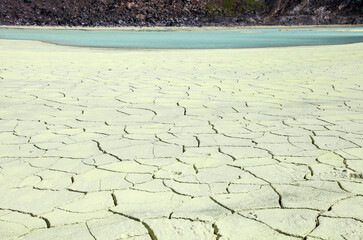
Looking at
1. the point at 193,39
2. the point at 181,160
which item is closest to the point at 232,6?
the point at 193,39

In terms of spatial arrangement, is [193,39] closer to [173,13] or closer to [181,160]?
[181,160]

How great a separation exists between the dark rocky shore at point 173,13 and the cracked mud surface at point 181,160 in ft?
122

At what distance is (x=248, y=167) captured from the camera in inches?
115

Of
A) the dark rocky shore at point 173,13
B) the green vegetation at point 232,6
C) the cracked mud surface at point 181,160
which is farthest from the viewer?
the green vegetation at point 232,6

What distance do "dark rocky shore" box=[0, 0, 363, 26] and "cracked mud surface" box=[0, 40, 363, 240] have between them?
122 feet

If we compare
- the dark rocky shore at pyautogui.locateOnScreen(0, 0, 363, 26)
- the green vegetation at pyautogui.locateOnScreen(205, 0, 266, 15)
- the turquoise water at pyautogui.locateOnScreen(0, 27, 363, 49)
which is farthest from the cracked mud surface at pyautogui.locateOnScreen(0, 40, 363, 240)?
the green vegetation at pyautogui.locateOnScreen(205, 0, 266, 15)

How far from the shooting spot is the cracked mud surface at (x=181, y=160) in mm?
2188

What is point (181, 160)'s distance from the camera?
308cm

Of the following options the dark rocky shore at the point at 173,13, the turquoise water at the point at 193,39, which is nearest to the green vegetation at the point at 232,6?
the dark rocky shore at the point at 173,13

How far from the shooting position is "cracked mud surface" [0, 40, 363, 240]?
219 centimetres

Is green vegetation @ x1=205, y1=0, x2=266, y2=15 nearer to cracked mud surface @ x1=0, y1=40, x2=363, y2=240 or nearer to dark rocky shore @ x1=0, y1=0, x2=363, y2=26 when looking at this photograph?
dark rocky shore @ x1=0, y1=0, x2=363, y2=26

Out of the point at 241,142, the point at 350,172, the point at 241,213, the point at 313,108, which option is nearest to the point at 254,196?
the point at 241,213

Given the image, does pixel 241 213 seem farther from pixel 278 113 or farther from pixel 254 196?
pixel 278 113

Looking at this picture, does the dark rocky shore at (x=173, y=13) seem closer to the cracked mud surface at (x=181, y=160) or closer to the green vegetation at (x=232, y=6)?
the green vegetation at (x=232, y=6)
